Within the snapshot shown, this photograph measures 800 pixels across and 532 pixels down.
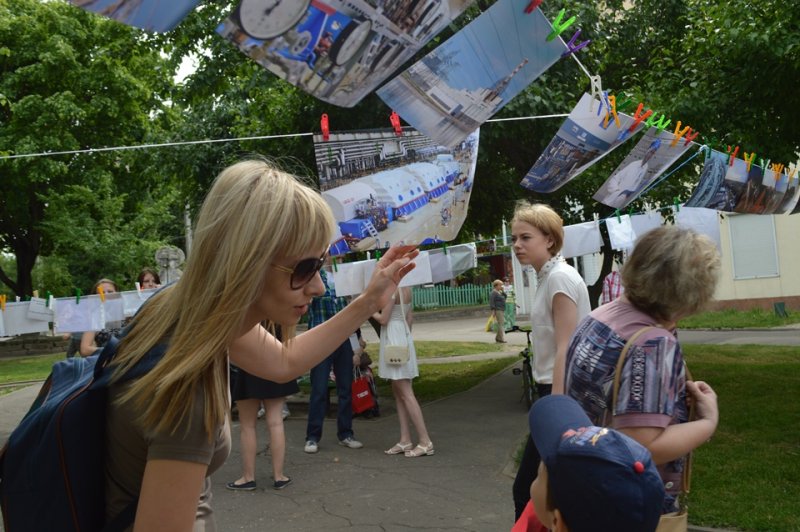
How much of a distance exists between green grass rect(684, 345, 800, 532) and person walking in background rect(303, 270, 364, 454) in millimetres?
3264

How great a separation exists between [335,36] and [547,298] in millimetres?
1993

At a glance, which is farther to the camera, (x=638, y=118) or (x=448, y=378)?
(x=448, y=378)

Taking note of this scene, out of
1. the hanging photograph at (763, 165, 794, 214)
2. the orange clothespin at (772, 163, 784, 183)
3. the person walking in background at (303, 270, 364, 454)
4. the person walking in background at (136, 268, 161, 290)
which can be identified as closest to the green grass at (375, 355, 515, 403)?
the person walking in background at (303, 270, 364, 454)

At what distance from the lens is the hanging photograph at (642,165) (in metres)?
7.42

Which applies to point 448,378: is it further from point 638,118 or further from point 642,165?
point 638,118

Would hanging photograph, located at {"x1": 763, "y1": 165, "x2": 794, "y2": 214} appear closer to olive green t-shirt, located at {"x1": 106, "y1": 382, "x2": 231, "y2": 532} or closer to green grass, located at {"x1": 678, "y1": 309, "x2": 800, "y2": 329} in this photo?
olive green t-shirt, located at {"x1": 106, "y1": 382, "x2": 231, "y2": 532}

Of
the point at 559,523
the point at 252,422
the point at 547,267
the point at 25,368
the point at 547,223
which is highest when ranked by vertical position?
the point at 547,223

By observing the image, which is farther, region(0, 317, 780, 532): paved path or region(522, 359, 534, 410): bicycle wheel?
region(522, 359, 534, 410): bicycle wheel

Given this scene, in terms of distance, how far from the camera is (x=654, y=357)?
7.25 feet

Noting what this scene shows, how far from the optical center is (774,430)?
7.87 m

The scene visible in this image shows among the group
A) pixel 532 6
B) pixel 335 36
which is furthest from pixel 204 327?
pixel 532 6

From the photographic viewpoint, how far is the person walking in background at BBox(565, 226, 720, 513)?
7.14ft

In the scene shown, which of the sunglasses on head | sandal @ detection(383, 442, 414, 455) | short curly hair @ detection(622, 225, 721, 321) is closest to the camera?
the sunglasses on head

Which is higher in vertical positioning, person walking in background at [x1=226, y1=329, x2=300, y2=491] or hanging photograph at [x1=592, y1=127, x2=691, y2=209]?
hanging photograph at [x1=592, y1=127, x2=691, y2=209]
